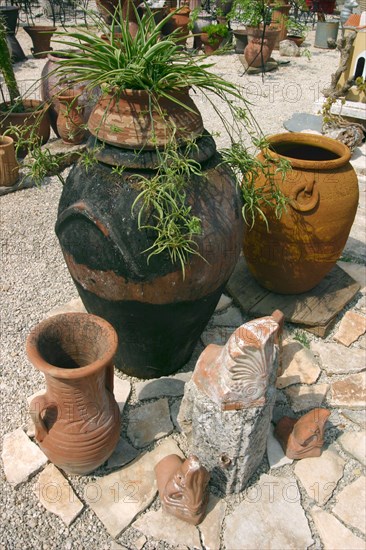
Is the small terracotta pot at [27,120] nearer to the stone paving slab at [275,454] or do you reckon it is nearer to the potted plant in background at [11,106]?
the potted plant in background at [11,106]

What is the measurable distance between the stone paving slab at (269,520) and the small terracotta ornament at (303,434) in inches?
6.0

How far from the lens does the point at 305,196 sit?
2.67 m

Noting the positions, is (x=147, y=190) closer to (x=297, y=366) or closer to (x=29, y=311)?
(x=297, y=366)

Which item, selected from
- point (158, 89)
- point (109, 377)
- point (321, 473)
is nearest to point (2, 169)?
point (158, 89)

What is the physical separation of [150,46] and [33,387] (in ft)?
6.24

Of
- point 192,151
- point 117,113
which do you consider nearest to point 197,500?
point 192,151

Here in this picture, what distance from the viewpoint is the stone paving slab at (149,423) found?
235 cm

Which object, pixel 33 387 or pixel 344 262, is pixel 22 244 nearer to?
pixel 33 387

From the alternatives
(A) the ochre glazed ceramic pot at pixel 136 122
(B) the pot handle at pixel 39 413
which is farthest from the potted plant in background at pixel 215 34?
(B) the pot handle at pixel 39 413

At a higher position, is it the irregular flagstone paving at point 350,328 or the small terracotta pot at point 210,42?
the small terracotta pot at point 210,42

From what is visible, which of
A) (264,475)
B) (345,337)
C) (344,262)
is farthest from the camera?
(344,262)

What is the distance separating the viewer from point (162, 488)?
2037 millimetres

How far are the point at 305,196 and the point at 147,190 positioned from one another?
A: 3.83ft

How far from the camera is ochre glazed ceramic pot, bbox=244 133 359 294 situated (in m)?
2.64
